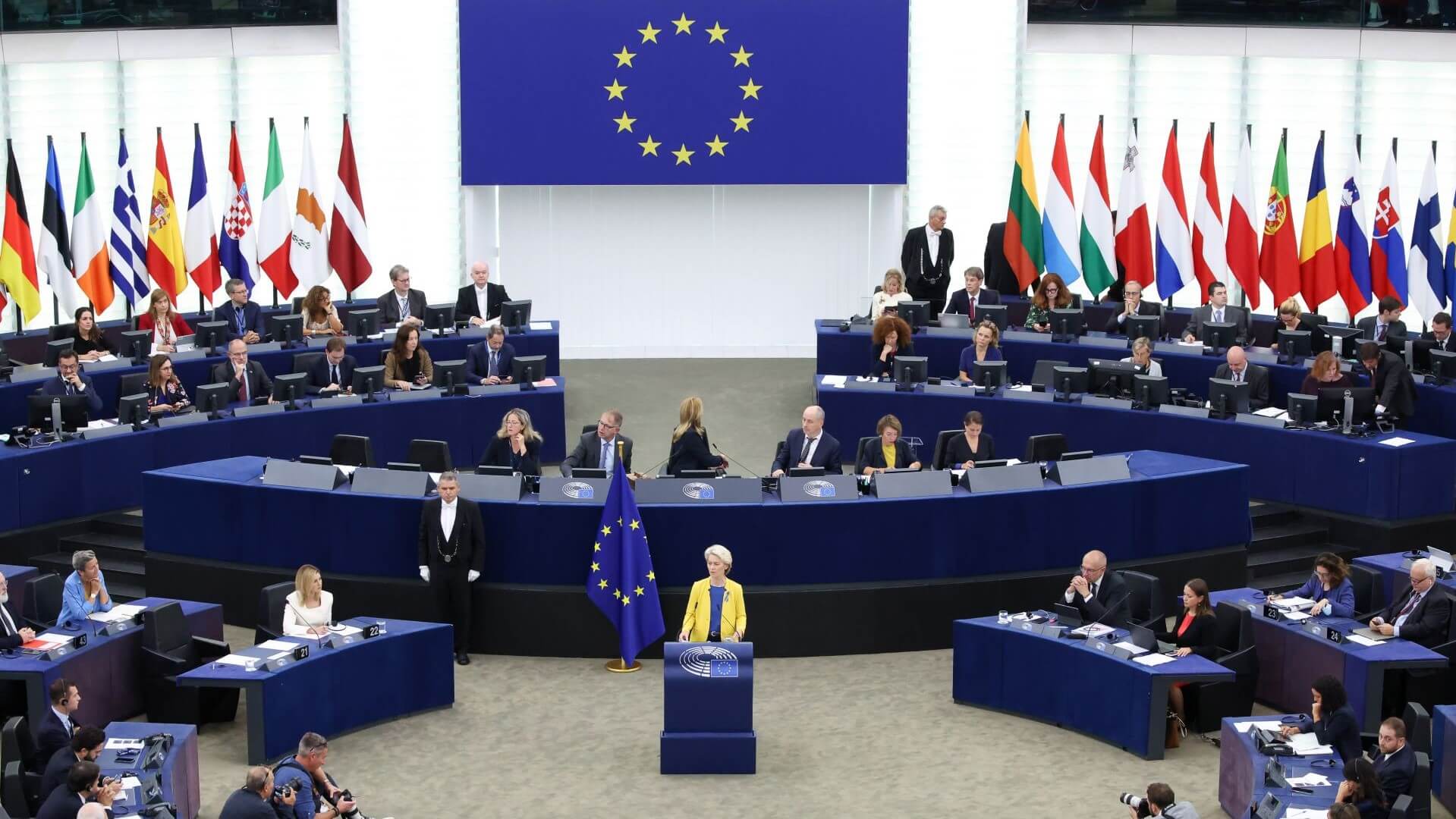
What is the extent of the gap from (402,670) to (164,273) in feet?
34.1

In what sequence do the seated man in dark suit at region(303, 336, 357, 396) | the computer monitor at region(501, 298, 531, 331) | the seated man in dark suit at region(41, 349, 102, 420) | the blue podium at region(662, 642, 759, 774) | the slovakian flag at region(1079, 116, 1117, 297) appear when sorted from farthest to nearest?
the slovakian flag at region(1079, 116, 1117, 297) → the computer monitor at region(501, 298, 531, 331) → the seated man in dark suit at region(303, 336, 357, 396) → the seated man in dark suit at region(41, 349, 102, 420) → the blue podium at region(662, 642, 759, 774)

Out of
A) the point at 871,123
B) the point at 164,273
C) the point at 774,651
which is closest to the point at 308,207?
the point at 164,273

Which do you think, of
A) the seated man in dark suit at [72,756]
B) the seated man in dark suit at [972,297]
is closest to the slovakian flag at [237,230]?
the seated man in dark suit at [972,297]

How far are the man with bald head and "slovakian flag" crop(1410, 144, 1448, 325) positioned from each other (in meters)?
8.87

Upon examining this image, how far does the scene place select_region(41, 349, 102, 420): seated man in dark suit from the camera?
696 inches

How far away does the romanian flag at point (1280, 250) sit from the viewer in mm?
21891

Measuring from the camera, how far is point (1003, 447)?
19.2 meters

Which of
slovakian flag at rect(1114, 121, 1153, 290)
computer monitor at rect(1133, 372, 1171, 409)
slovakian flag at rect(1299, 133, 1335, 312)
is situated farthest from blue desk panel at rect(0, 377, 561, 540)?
slovakian flag at rect(1299, 133, 1335, 312)

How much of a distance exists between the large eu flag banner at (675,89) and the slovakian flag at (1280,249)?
5.19 m

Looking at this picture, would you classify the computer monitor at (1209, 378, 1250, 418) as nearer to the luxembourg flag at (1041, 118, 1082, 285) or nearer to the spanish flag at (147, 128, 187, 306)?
the luxembourg flag at (1041, 118, 1082, 285)

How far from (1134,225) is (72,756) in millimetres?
15222

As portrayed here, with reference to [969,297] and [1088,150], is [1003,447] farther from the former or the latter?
[1088,150]

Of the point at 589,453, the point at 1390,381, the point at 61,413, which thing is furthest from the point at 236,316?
the point at 1390,381

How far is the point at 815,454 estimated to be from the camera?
16.0 m
